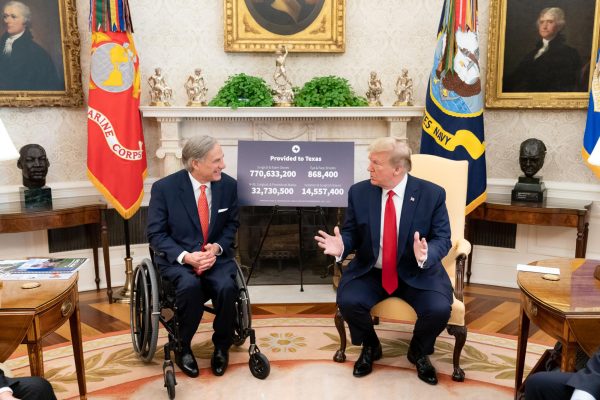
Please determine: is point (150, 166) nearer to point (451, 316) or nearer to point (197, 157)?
point (197, 157)

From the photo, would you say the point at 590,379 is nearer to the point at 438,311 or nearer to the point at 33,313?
the point at 438,311

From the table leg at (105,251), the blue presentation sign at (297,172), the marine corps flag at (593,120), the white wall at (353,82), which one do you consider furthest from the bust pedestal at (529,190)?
the table leg at (105,251)

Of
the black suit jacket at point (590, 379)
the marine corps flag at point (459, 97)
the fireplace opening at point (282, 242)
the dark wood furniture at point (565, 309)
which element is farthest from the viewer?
the fireplace opening at point (282, 242)

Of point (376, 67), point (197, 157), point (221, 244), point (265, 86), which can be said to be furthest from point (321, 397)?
point (376, 67)

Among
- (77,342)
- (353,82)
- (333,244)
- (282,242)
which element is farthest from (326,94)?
(77,342)

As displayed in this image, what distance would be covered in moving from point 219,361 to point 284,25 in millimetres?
3111

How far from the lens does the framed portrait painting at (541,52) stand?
15.2 ft

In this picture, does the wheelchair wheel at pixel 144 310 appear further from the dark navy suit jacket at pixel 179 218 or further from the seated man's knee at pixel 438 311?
the seated man's knee at pixel 438 311

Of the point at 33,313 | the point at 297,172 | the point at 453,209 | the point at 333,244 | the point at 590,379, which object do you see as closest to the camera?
the point at 590,379

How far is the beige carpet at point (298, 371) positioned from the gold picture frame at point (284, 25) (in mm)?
2587

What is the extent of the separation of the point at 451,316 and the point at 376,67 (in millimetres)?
2828

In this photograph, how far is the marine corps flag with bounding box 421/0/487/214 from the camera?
14.6 ft

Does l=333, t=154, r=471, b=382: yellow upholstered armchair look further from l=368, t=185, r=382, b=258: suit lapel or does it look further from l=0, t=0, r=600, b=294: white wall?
l=0, t=0, r=600, b=294: white wall

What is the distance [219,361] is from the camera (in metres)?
3.29
